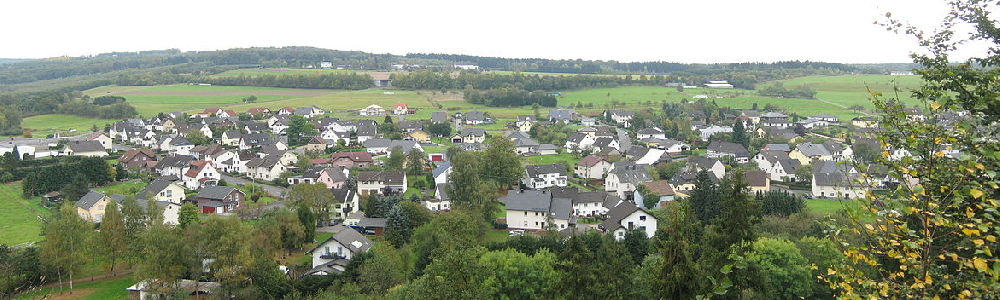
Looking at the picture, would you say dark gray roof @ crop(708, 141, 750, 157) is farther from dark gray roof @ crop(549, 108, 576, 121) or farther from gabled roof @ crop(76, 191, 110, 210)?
gabled roof @ crop(76, 191, 110, 210)

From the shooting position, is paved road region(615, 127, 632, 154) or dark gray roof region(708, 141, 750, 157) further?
paved road region(615, 127, 632, 154)

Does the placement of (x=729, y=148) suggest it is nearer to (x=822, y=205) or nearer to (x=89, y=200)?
(x=822, y=205)

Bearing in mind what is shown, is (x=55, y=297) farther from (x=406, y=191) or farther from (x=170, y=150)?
(x=170, y=150)

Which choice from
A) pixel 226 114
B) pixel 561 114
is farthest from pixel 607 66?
pixel 226 114

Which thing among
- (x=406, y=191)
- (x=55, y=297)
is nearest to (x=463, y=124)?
(x=406, y=191)

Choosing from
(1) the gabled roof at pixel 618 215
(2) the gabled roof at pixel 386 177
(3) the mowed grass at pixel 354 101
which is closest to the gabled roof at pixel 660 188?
(1) the gabled roof at pixel 618 215

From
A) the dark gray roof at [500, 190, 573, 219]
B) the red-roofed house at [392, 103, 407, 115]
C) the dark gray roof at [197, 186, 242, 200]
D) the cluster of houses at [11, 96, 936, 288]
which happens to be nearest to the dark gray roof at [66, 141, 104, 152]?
the cluster of houses at [11, 96, 936, 288]

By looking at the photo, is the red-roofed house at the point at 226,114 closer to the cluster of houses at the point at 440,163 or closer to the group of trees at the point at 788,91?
the cluster of houses at the point at 440,163

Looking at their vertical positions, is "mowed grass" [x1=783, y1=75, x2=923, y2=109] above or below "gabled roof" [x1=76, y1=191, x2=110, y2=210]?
above
